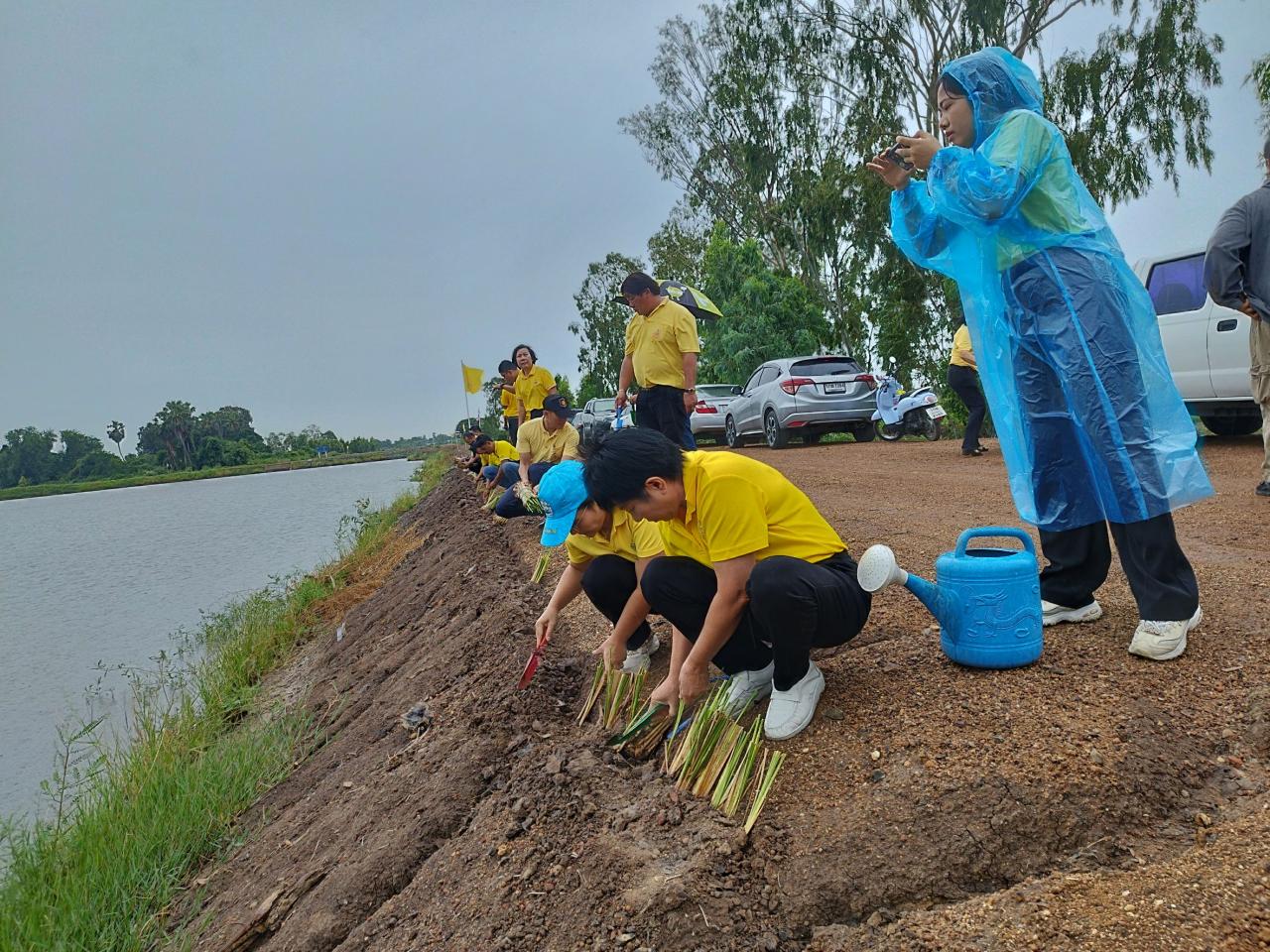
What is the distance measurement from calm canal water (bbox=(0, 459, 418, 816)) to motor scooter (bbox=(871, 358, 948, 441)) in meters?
10.2

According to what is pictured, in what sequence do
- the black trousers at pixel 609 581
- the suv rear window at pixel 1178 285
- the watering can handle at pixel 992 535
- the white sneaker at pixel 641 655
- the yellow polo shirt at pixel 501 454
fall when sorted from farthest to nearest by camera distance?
the yellow polo shirt at pixel 501 454
the suv rear window at pixel 1178 285
the white sneaker at pixel 641 655
the black trousers at pixel 609 581
the watering can handle at pixel 992 535

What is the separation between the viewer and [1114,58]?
17094 mm

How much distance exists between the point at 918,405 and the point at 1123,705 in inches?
416

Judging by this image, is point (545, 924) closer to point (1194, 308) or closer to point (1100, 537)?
point (1100, 537)

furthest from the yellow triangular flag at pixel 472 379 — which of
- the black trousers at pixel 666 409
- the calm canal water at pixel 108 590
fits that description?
the black trousers at pixel 666 409

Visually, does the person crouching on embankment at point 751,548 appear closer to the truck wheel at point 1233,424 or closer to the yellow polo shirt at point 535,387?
the yellow polo shirt at point 535,387

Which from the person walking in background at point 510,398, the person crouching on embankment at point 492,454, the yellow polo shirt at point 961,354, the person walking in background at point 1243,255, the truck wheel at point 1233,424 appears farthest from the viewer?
the person crouching on embankment at point 492,454

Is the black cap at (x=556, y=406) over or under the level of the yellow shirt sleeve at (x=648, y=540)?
over

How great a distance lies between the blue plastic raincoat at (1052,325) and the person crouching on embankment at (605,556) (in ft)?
4.05

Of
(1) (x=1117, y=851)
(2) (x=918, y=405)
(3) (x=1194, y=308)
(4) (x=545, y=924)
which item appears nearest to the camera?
(1) (x=1117, y=851)

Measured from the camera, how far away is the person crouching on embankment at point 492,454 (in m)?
9.88

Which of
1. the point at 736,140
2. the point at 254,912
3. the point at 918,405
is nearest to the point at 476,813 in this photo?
the point at 254,912

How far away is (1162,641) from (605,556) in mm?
1782

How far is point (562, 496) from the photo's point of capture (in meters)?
2.66
